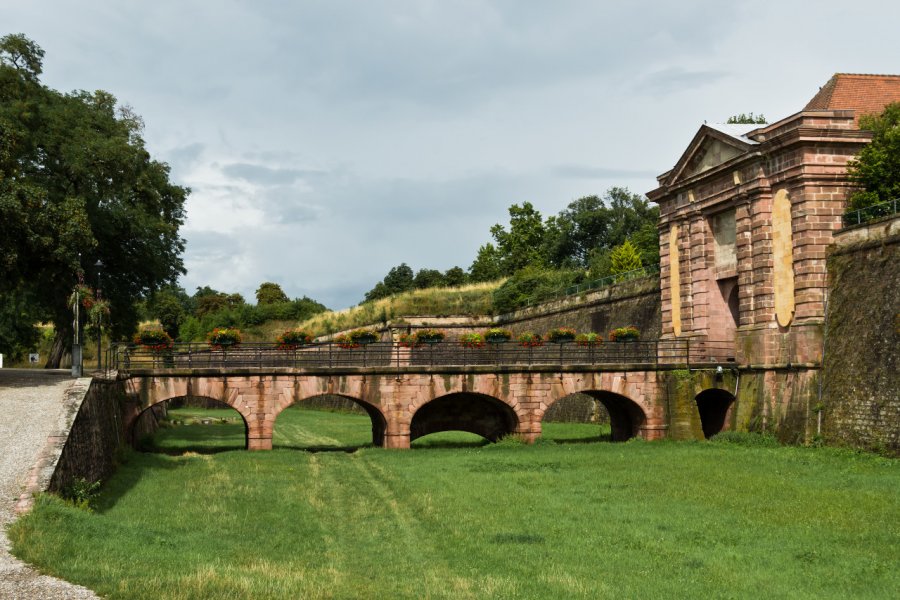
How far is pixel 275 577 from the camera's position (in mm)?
13273

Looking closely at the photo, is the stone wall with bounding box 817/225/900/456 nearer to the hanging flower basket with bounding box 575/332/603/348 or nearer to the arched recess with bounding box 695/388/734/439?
the arched recess with bounding box 695/388/734/439

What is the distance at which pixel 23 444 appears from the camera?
765 inches

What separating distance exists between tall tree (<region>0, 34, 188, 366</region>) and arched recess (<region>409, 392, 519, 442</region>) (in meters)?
13.6

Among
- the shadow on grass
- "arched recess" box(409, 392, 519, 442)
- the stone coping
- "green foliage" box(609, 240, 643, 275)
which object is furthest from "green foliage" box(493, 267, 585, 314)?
the stone coping

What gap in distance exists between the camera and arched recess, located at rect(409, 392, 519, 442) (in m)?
35.1

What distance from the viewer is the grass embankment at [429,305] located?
65062mm

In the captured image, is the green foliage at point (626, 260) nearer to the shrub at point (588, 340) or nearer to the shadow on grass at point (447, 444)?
the shrub at point (588, 340)

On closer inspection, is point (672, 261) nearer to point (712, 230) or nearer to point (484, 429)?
point (712, 230)

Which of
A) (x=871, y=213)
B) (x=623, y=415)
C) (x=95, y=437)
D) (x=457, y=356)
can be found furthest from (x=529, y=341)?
(x=95, y=437)

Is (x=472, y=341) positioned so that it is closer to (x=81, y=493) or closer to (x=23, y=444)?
(x=23, y=444)

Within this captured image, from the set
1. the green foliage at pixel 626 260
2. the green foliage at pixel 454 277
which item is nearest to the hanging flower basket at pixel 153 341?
the green foliage at pixel 626 260

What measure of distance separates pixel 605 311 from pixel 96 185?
2629cm

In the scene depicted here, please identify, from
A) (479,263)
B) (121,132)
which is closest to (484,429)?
(121,132)

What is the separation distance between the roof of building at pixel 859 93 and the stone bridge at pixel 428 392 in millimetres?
12147
